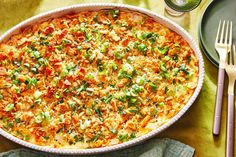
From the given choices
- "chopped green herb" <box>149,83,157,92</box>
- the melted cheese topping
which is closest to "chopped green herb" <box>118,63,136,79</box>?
the melted cheese topping

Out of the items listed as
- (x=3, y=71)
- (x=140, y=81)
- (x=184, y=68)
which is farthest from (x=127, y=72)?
(x=3, y=71)

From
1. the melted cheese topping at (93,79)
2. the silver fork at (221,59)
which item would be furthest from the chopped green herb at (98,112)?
the silver fork at (221,59)

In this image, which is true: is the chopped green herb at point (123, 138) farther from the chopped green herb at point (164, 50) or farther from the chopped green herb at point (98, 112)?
the chopped green herb at point (164, 50)

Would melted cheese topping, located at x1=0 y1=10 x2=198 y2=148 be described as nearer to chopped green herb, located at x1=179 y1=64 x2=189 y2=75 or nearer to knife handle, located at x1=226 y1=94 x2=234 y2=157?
chopped green herb, located at x1=179 y1=64 x2=189 y2=75

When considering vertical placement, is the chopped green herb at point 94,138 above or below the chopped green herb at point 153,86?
below

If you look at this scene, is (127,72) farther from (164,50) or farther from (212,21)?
(212,21)
